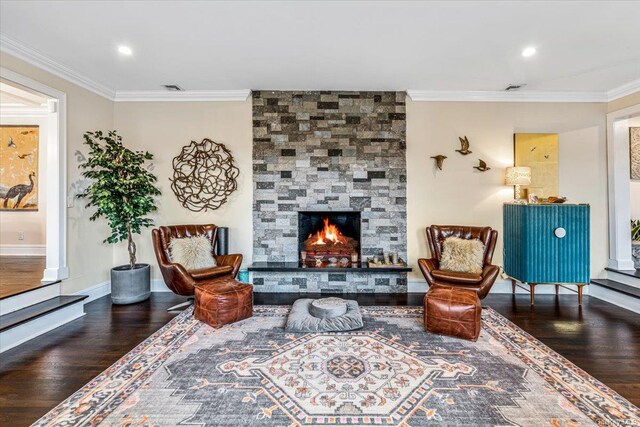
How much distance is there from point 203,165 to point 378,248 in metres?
2.96

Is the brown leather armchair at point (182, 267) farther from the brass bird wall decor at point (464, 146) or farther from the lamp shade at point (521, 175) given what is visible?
the lamp shade at point (521, 175)

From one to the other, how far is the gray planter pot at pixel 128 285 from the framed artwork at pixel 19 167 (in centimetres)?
341

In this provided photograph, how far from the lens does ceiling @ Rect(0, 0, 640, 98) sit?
2549 mm

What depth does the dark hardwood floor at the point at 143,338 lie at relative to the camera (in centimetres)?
214

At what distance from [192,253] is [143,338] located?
3.77ft

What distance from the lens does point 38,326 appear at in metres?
3.03

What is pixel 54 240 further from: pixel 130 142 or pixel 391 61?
pixel 391 61

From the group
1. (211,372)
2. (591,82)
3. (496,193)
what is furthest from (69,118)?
(591,82)

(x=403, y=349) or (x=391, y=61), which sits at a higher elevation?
(x=391, y=61)

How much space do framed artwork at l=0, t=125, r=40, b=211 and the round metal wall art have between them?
3.37 m

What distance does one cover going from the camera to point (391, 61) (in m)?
3.52

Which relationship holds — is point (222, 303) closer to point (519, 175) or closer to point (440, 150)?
point (440, 150)

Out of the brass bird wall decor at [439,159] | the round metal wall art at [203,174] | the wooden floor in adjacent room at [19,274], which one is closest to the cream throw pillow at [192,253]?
the round metal wall art at [203,174]

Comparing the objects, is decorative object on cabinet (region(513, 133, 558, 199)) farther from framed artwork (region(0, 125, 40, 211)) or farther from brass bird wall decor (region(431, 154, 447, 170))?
framed artwork (region(0, 125, 40, 211))
